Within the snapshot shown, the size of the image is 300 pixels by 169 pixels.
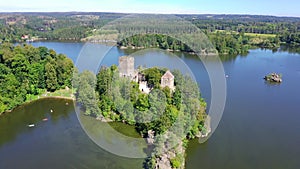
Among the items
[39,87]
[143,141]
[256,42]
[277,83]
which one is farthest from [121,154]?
[256,42]

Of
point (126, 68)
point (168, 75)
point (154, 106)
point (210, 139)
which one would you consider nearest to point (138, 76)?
point (126, 68)

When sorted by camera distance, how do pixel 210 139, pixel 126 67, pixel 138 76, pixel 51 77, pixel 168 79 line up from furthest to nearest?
pixel 51 77 → pixel 126 67 → pixel 138 76 → pixel 168 79 → pixel 210 139

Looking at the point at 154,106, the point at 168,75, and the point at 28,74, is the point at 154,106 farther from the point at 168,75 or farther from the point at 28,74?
the point at 28,74

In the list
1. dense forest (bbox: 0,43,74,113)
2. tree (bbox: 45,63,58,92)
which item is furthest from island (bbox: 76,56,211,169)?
dense forest (bbox: 0,43,74,113)

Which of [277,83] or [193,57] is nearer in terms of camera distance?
[277,83]

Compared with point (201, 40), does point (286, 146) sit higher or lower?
lower

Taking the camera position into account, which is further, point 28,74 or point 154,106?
Result: point 28,74

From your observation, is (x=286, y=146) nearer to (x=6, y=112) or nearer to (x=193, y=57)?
(x=6, y=112)

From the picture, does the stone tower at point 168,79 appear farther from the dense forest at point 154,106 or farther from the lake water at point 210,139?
the lake water at point 210,139
